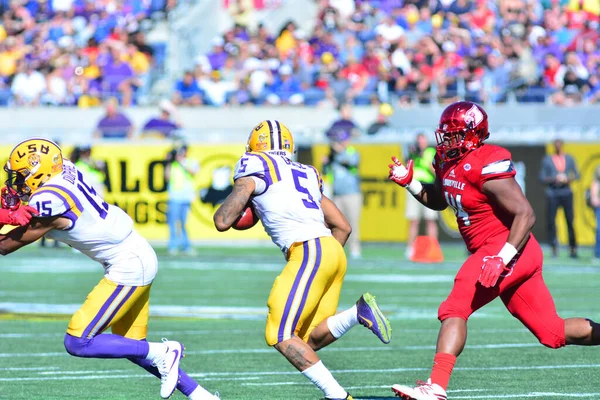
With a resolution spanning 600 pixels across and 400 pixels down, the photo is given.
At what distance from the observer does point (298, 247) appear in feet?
22.7

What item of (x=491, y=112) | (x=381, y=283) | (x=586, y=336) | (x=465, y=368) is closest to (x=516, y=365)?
(x=465, y=368)

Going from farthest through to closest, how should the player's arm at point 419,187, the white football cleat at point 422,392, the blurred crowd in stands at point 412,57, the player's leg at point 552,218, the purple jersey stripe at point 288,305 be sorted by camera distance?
the blurred crowd in stands at point 412,57 < the player's leg at point 552,218 < the player's arm at point 419,187 < the purple jersey stripe at point 288,305 < the white football cleat at point 422,392

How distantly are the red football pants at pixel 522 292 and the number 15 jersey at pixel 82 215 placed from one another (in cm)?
176

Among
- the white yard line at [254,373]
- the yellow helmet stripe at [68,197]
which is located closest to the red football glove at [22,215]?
the yellow helmet stripe at [68,197]

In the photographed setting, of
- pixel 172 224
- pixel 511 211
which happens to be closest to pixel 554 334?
pixel 511 211

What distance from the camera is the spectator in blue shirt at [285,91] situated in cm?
2345

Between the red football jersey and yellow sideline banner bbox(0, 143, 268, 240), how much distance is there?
1454cm

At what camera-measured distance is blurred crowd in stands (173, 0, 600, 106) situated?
22656 mm

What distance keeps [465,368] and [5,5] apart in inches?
885

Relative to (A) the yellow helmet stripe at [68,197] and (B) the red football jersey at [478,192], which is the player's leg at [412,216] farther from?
(A) the yellow helmet stripe at [68,197]

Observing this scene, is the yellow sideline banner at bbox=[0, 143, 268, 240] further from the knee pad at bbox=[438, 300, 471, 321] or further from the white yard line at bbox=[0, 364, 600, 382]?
the knee pad at bbox=[438, 300, 471, 321]

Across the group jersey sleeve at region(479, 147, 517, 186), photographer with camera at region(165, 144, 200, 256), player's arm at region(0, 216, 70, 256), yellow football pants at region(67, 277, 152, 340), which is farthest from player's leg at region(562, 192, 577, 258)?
player's arm at region(0, 216, 70, 256)

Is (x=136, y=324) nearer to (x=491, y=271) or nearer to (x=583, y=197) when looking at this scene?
(x=491, y=271)

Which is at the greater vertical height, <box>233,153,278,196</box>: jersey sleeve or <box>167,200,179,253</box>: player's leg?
<box>233,153,278,196</box>: jersey sleeve
